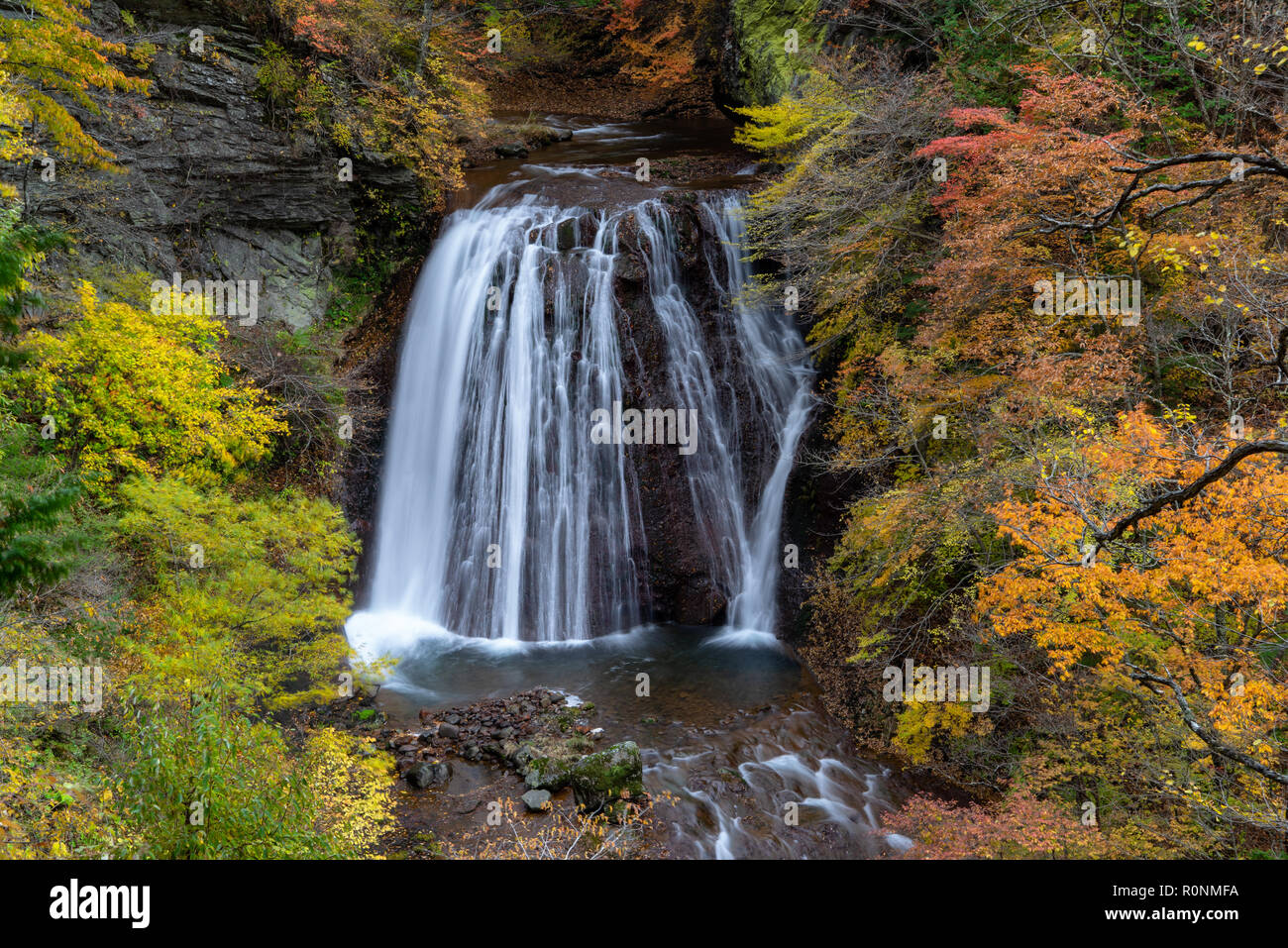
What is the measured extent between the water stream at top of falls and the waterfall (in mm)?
41

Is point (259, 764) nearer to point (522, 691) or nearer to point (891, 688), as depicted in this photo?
point (522, 691)

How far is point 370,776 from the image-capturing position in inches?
353

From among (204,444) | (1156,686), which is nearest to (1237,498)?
(1156,686)

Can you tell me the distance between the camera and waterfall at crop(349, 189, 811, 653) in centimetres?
1562

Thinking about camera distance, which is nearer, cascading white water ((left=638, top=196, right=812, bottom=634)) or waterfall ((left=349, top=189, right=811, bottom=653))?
waterfall ((left=349, top=189, right=811, bottom=653))

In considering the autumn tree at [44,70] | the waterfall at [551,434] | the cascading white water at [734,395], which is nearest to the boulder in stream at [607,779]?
the waterfall at [551,434]

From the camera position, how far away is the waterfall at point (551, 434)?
1562 centimetres

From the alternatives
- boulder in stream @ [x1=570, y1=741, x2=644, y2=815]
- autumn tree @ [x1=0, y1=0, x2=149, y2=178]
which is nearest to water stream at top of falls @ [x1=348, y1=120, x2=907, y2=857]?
boulder in stream @ [x1=570, y1=741, x2=644, y2=815]

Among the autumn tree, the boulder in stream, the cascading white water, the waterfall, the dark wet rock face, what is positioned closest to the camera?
the boulder in stream

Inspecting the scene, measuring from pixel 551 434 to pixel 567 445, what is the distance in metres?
0.44

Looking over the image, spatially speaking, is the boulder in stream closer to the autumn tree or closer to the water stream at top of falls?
the water stream at top of falls

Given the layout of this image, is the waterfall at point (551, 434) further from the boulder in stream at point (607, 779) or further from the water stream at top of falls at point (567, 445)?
the boulder in stream at point (607, 779)

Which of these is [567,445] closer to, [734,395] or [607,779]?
[734,395]

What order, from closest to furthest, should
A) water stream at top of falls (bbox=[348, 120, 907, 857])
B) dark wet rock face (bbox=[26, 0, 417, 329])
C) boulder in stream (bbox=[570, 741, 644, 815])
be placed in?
1. boulder in stream (bbox=[570, 741, 644, 815])
2. dark wet rock face (bbox=[26, 0, 417, 329])
3. water stream at top of falls (bbox=[348, 120, 907, 857])
